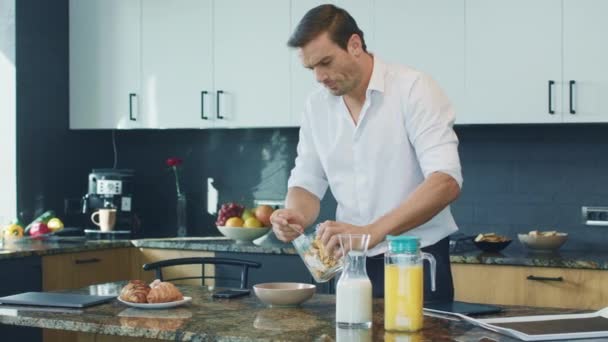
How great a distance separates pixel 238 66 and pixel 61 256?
48.4 inches

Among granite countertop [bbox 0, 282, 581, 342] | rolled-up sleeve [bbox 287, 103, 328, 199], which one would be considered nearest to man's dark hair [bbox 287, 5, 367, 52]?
rolled-up sleeve [bbox 287, 103, 328, 199]

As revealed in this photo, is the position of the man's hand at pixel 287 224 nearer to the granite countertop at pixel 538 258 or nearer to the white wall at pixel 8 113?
the granite countertop at pixel 538 258

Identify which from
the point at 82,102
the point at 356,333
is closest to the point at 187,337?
the point at 356,333

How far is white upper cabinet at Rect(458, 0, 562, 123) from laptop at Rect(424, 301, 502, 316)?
5.44ft

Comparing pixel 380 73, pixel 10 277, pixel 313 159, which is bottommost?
pixel 10 277

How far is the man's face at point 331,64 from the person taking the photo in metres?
2.46

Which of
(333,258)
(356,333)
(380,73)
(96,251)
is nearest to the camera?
(356,333)

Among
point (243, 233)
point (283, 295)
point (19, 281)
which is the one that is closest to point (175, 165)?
point (243, 233)

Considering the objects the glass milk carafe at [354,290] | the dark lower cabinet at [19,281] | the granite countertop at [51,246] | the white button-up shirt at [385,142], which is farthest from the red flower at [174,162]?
the glass milk carafe at [354,290]

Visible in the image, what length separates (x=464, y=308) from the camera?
2.18m

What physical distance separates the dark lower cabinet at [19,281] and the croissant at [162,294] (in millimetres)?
1674

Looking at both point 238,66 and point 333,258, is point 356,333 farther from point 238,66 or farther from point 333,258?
point 238,66

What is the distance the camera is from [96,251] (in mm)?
4246

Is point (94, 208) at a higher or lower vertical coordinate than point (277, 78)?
lower
